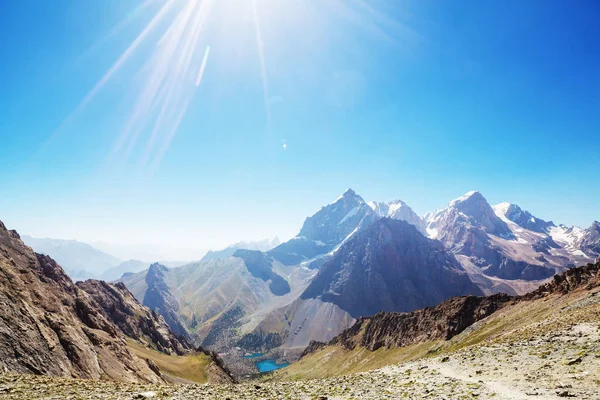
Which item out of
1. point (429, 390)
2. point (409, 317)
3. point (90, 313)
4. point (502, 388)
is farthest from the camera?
point (409, 317)

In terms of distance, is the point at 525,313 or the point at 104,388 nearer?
the point at 104,388

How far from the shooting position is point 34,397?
780 inches

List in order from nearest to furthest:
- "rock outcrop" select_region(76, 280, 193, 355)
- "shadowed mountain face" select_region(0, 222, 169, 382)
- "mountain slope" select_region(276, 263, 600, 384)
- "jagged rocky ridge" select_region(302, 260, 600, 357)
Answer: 1. "mountain slope" select_region(276, 263, 600, 384)
2. "shadowed mountain face" select_region(0, 222, 169, 382)
3. "jagged rocky ridge" select_region(302, 260, 600, 357)
4. "rock outcrop" select_region(76, 280, 193, 355)

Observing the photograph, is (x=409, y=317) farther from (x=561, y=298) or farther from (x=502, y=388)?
(x=502, y=388)

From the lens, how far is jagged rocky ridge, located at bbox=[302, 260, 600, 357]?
3523 inches

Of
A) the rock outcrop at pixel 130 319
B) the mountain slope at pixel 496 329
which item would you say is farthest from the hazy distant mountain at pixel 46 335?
the rock outcrop at pixel 130 319

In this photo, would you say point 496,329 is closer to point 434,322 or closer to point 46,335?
point 434,322

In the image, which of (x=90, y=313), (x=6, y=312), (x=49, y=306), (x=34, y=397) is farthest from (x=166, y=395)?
(x=90, y=313)

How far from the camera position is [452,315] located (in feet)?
452

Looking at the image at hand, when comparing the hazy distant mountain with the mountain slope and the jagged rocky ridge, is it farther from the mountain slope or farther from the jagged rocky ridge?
the jagged rocky ridge

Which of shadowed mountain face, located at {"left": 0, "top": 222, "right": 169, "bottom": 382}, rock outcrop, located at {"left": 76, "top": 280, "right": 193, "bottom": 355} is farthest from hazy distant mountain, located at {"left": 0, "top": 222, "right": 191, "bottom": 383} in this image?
rock outcrop, located at {"left": 76, "top": 280, "right": 193, "bottom": 355}

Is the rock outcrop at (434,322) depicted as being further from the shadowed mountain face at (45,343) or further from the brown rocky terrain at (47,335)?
the brown rocky terrain at (47,335)

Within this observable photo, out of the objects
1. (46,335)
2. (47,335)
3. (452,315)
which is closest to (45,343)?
(46,335)

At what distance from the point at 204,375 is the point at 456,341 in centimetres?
9844
